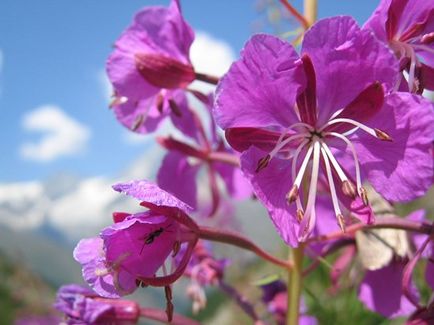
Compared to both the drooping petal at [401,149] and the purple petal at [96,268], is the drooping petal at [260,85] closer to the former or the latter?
the drooping petal at [401,149]

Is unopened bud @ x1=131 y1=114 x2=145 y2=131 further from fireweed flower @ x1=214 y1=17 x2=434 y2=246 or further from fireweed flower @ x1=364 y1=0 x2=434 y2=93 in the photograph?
fireweed flower @ x1=364 y1=0 x2=434 y2=93

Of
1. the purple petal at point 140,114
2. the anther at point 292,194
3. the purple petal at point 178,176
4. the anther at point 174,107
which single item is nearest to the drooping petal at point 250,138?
the anther at point 292,194

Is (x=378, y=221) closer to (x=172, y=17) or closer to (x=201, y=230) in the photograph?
(x=201, y=230)

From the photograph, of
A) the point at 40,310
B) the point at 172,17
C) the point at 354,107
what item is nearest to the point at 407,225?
the point at 354,107

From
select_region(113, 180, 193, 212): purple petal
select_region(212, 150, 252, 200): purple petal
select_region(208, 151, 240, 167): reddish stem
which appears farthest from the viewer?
select_region(212, 150, 252, 200): purple petal

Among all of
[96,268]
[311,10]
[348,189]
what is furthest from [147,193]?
[311,10]

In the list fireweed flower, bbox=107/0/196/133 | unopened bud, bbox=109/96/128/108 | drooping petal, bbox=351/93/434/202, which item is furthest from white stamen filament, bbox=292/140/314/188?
unopened bud, bbox=109/96/128/108
